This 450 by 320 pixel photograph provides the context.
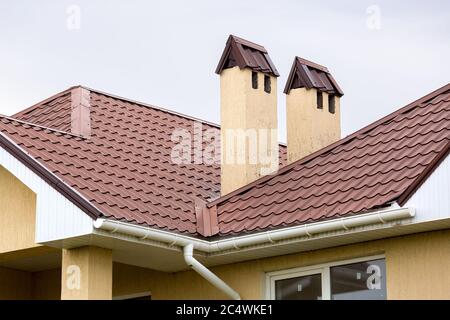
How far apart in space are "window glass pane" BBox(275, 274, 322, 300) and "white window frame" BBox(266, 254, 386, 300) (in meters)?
0.05

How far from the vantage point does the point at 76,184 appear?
12.7m

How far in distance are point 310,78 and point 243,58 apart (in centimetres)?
125

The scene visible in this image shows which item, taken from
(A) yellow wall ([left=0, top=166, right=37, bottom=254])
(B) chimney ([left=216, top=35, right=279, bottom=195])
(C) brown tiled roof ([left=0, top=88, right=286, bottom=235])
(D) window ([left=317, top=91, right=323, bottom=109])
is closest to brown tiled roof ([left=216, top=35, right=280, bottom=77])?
(B) chimney ([left=216, top=35, right=279, bottom=195])

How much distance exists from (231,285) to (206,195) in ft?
5.26

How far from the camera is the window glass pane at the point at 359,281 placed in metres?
12.3

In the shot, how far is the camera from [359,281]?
12.5 meters

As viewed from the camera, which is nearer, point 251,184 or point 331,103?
point 251,184

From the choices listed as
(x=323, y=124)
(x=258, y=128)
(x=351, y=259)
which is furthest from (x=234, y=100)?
(x=351, y=259)

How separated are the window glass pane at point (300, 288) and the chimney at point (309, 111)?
2.77 meters

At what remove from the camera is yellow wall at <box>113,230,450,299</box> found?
11616 millimetres

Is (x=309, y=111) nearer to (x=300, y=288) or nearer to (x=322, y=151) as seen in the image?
(x=322, y=151)

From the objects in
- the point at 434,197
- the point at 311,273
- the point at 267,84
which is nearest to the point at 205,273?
the point at 311,273

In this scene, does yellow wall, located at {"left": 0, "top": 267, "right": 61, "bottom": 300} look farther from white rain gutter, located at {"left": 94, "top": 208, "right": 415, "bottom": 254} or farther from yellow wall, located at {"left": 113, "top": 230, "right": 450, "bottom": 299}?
white rain gutter, located at {"left": 94, "top": 208, "right": 415, "bottom": 254}
